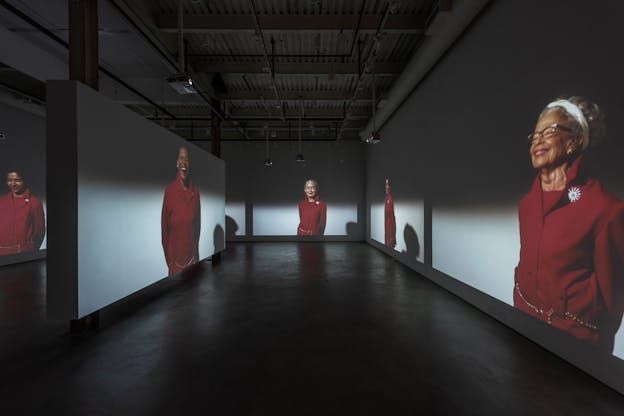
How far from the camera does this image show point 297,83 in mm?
9469

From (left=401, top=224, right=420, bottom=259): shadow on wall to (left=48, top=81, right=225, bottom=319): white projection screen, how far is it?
586cm

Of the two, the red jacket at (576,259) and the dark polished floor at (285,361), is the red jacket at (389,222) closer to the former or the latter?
the dark polished floor at (285,361)

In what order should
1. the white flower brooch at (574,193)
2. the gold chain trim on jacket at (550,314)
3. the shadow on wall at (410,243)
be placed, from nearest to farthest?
1. the gold chain trim on jacket at (550,314)
2. the white flower brooch at (574,193)
3. the shadow on wall at (410,243)

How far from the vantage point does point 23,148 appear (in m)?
9.30

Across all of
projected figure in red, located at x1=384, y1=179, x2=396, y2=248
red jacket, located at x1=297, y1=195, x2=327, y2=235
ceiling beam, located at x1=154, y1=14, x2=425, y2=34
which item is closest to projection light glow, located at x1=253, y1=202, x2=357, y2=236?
red jacket, located at x1=297, y1=195, x2=327, y2=235

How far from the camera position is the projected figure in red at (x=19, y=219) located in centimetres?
870

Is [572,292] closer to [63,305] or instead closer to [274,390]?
[274,390]

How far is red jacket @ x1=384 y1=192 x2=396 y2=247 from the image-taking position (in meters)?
9.61

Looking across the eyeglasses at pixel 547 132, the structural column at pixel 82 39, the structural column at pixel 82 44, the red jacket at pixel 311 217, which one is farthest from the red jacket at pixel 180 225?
the red jacket at pixel 311 217

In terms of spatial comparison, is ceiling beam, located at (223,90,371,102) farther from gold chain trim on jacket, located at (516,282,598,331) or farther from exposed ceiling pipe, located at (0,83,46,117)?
gold chain trim on jacket, located at (516,282,598,331)

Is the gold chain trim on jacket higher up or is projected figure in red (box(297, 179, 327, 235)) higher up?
projected figure in red (box(297, 179, 327, 235))

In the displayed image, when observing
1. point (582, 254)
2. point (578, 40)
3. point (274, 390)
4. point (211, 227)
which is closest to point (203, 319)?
point (274, 390)

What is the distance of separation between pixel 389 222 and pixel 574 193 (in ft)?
23.0

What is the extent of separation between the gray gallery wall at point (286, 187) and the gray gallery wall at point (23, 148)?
6.73 m
